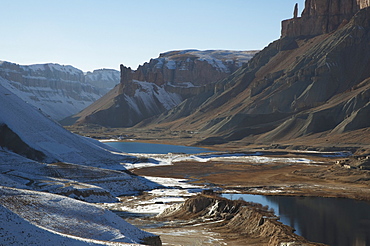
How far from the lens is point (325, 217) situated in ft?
189

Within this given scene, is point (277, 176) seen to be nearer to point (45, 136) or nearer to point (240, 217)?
point (45, 136)

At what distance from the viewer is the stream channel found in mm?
48656

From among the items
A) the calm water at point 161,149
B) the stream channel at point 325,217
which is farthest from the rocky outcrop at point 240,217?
the calm water at point 161,149

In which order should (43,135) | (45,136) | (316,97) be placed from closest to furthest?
(43,135) < (45,136) < (316,97)

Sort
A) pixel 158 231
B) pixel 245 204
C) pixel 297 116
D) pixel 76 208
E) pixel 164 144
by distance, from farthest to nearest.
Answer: pixel 164 144, pixel 297 116, pixel 245 204, pixel 158 231, pixel 76 208

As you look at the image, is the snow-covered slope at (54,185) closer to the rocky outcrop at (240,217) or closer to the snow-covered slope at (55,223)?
the snow-covered slope at (55,223)

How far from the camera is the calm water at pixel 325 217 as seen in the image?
4858cm

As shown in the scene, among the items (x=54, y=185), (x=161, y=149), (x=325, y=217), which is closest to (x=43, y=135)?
(x=54, y=185)

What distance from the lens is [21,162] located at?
3179 inches

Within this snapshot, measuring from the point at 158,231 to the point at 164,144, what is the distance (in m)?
131

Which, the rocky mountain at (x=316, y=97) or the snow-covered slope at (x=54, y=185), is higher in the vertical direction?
the rocky mountain at (x=316, y=97)

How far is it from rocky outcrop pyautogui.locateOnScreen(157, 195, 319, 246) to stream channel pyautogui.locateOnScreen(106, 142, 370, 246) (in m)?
3.06

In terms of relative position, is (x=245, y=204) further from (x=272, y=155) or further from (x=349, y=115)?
(x=349, y=115)

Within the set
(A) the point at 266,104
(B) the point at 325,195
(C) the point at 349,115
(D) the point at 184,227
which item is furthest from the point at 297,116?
(D) the point at 184,227
